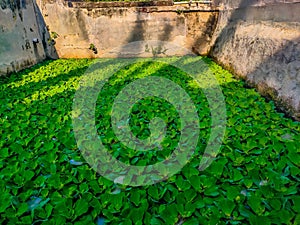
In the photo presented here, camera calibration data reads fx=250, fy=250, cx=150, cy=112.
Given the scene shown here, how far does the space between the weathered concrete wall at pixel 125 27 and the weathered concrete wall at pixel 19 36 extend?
2.00 feet

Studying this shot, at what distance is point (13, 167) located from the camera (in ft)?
5.97

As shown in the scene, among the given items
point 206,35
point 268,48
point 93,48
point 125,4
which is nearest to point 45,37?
point 93,48

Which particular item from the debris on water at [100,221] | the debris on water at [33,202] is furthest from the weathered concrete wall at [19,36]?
the debris on water at [100,221]

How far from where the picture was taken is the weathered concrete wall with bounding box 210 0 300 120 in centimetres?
289

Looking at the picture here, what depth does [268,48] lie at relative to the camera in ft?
11.7

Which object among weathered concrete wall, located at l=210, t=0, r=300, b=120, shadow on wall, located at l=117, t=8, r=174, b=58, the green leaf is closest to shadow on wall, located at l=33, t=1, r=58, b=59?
shadow on wall, located at l=117, t=8, r=174, b=58

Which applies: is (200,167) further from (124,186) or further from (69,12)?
(69,12)

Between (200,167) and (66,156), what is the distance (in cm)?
105

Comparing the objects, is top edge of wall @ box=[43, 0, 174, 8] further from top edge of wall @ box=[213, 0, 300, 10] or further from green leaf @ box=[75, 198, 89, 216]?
green leaf @ box=[75, 198, 89, 216]

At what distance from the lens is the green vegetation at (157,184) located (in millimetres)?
1320

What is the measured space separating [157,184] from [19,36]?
228 inches

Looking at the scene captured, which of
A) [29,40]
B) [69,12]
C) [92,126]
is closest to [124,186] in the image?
[92,126]

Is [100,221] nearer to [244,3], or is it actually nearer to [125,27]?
[244,3]

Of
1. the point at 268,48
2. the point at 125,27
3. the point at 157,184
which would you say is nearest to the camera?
the point at 157,184
